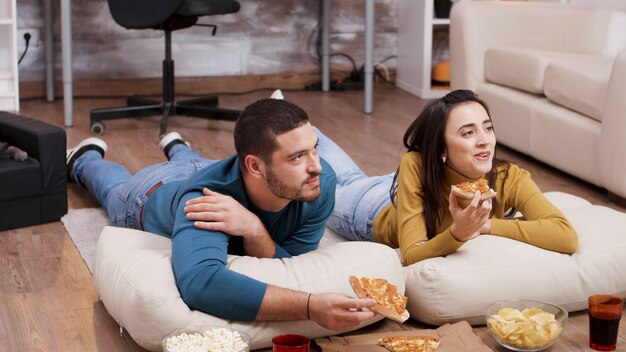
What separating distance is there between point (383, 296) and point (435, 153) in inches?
21.4

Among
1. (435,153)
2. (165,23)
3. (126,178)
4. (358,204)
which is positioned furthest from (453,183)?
(165,23)

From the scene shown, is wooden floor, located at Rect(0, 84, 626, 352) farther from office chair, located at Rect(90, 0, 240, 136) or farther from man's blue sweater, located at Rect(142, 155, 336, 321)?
man's blue sweater, located at Rect(142, 155, 336, 321)

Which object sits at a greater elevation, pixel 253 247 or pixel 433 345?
pixel 253 247

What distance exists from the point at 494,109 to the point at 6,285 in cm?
245

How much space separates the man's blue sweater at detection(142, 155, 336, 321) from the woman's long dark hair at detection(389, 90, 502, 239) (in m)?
0.27

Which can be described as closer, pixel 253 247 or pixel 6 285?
pixel 253 247

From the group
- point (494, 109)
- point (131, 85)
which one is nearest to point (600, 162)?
point (494, 109)

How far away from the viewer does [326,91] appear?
5.84 meters

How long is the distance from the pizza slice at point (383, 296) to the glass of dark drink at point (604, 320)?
454mm

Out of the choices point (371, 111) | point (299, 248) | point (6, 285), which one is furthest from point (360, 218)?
point (371, 111)

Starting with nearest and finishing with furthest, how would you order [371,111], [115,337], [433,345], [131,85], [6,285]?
[433,345], [115,337], [6,285], [371,111], [131,85]

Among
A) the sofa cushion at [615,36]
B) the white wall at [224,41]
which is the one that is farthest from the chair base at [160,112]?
the sofa cushion at [615,36]

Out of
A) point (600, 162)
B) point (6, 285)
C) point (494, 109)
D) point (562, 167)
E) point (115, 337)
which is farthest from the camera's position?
point (494, 109)

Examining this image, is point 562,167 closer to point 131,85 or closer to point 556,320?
point 556,320
